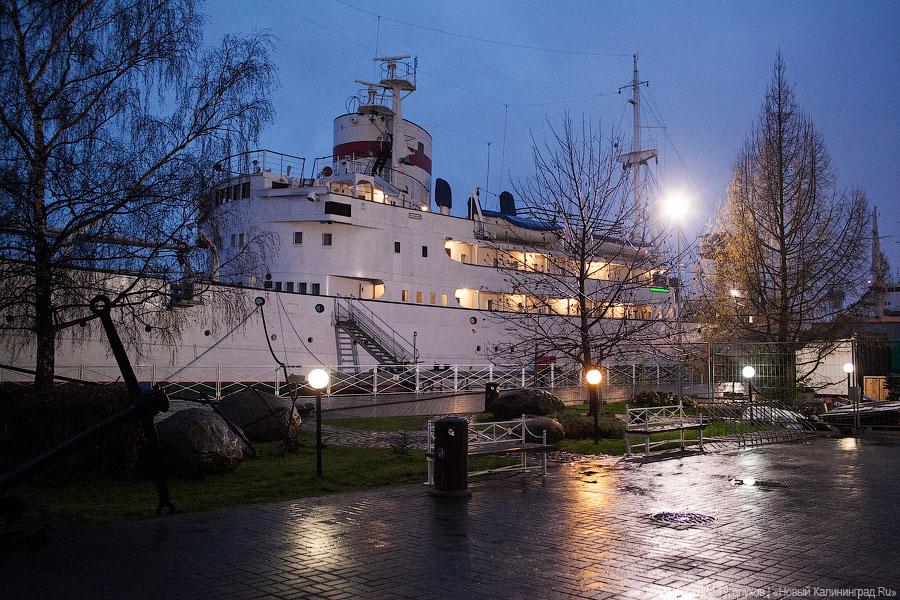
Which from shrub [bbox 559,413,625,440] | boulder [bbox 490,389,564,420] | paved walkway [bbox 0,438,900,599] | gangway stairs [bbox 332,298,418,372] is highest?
gangway stairs [bbox 332,298,418,372]

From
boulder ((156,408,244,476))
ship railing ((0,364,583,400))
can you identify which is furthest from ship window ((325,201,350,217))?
boulder ((156,408,244,476))

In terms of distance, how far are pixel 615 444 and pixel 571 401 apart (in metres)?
11.4

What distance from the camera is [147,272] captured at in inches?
440

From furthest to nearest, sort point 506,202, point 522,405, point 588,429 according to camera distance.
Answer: point 506,202, point 522,405, point 588,429

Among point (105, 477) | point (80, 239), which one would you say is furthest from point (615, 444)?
point (80, 239)

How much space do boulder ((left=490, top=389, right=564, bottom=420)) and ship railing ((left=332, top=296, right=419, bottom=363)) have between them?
10715 millimetres

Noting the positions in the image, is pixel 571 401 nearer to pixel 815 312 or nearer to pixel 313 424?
pixel 815 312

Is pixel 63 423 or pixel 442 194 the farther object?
pixel 442 194

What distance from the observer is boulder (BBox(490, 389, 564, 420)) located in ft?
62.8

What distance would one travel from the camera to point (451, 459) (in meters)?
9.61

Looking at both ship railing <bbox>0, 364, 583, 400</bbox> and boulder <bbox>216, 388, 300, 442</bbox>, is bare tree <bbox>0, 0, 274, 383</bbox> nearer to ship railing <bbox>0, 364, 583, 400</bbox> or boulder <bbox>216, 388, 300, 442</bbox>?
boulder <bbox>216, 388, 300, 442</bbox>

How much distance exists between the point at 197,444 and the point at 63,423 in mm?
1806

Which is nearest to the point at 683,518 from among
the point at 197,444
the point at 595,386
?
the point at 197,444

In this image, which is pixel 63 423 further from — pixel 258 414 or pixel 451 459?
pixel 451 459
